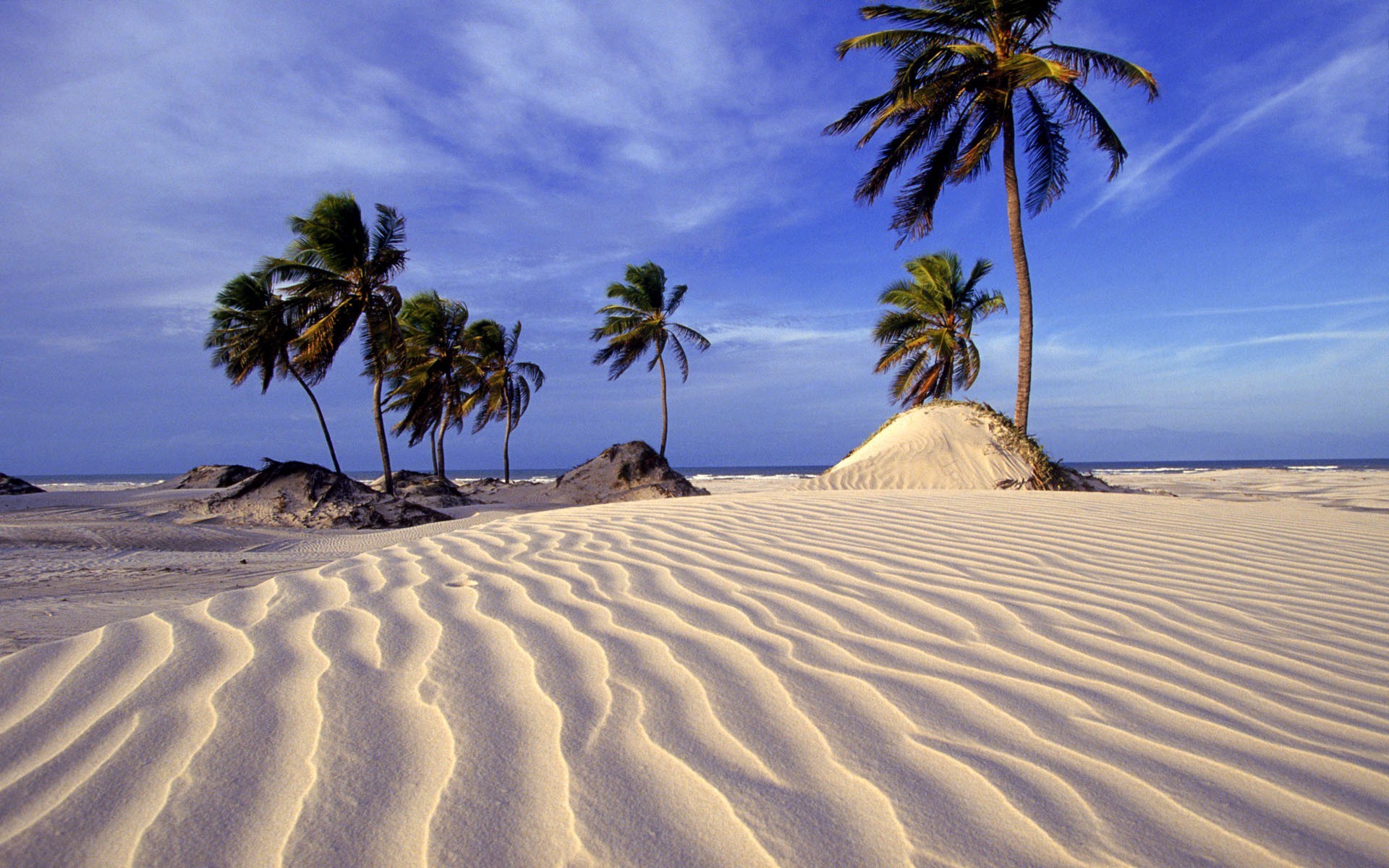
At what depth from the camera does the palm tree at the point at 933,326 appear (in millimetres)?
19984

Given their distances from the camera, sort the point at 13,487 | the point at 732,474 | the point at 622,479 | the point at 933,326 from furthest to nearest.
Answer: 1. the point at 732,474
2. the point at 933,326
3. the point at 13,487
4. the point at 622,479

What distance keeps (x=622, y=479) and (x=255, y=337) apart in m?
11.5

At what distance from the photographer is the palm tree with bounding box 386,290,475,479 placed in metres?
22.7

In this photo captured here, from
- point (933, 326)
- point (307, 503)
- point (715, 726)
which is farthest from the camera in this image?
point (933, 326)

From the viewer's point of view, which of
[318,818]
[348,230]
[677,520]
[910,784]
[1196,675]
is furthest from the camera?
[348,230]

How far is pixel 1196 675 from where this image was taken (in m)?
1.84

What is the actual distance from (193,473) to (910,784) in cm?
2603

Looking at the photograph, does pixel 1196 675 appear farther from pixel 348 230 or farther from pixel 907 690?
pixel 348 230

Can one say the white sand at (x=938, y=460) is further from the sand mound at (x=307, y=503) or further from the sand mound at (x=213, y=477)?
the sand mound at (x=213, y=477)

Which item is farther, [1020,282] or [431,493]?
[431,493]

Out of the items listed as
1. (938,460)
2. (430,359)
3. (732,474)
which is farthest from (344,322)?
(732,474)

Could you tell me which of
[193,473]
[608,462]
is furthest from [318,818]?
[193,473]

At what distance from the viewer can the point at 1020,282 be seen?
11258mm

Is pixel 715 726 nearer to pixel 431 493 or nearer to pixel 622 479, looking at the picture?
pixel 622 479
